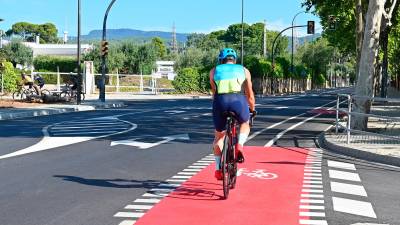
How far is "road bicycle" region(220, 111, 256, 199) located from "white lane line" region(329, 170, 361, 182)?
95.0 inches

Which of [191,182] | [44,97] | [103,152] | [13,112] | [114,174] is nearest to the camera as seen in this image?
[191,182]

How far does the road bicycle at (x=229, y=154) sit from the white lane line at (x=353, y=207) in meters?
1.32

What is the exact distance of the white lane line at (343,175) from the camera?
9.93 m

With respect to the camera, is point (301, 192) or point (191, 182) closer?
point (301, 192)

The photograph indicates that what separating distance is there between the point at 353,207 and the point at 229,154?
165 cm

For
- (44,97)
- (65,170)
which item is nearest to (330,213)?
(65,170)

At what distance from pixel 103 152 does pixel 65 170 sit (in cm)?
254

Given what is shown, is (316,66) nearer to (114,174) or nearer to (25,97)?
(25,97)

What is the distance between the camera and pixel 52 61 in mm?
82125

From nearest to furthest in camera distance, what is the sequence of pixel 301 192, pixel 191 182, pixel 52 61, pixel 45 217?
pixel 45 217, pixel 301 192, pixel 191 182, pixel 52 61

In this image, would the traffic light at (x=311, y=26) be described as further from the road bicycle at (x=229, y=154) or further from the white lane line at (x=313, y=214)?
the white lane line at (x=313, y=214)

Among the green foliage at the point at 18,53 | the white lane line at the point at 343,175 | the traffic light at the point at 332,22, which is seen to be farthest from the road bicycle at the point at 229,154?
the green foliage at the point at 18,53

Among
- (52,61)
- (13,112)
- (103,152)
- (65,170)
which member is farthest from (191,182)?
(52,61)

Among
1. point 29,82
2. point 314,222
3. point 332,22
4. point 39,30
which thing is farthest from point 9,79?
point 39,30
